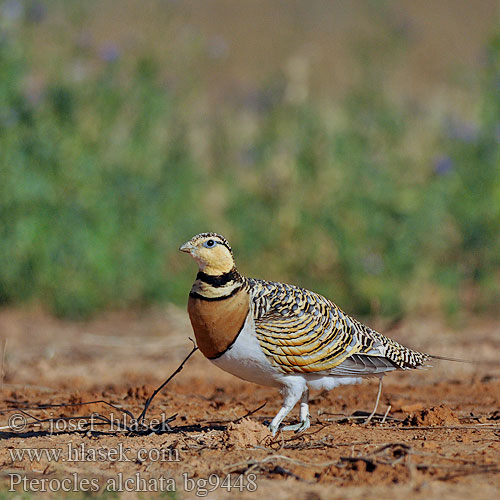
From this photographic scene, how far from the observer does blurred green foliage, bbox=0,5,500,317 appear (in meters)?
9.05

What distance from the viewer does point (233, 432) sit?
14.9ft

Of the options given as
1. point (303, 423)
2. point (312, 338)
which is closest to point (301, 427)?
point (303, 423)

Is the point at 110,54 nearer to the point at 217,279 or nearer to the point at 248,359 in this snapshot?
the point at 217,279

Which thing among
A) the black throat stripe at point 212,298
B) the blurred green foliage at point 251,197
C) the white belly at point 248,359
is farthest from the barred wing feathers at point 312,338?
the blurred green foliage at point 251,197

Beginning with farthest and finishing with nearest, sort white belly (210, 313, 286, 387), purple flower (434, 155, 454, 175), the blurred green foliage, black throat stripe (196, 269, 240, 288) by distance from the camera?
the blurred green foliage
purple flower (434, 155, 454, 175)
black throat stripe (196, 269, 240, 288)
white belly (210, 313, 286, 387)

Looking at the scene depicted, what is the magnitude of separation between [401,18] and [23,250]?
4926 mm

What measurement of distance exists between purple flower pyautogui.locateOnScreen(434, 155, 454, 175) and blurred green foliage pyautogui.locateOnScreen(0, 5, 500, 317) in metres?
0.02

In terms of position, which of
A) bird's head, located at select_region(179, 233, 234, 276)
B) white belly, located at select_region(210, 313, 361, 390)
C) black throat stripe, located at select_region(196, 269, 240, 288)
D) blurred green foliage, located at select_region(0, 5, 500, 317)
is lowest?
white belly, located at select_region(210, 313, 361, 390)

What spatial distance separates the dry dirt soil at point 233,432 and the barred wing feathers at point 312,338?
14.3 inches

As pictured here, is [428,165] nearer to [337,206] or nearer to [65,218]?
[337,206]

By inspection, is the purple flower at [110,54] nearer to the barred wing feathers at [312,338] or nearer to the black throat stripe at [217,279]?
the barred wing feathers at [312,338]

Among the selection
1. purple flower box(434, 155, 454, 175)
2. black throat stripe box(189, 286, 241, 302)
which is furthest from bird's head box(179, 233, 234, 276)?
purple flower box(434, 155, 454, 175)

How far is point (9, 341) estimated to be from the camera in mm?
8703

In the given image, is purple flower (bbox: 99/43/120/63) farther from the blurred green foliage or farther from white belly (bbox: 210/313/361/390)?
white belly (bbox: 210/313/361/390)
